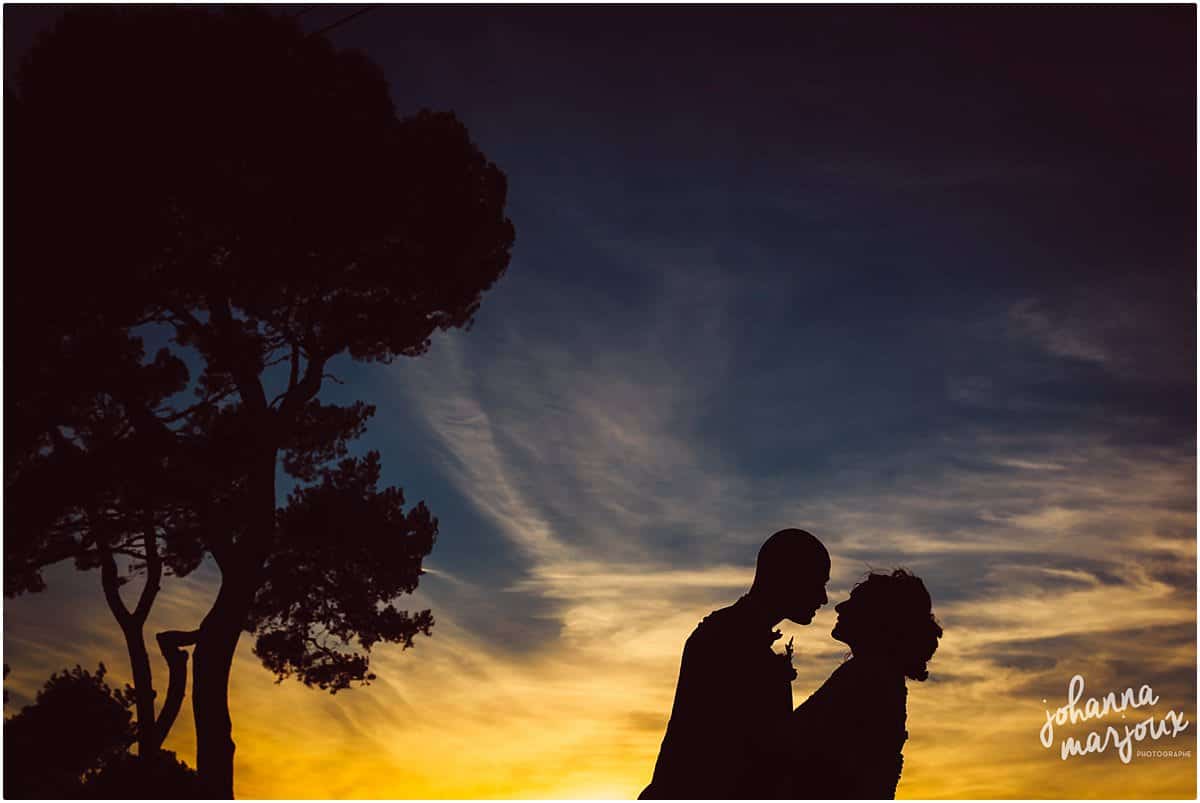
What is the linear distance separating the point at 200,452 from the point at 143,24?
6.79 metres

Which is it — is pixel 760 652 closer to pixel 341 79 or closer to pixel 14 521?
pixel 14 521

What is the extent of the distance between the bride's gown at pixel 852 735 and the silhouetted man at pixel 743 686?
96 mm

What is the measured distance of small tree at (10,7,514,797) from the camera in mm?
13539

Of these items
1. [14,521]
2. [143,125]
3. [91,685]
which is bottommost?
[91,685]

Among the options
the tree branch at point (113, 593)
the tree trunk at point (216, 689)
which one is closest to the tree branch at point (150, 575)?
the tree branch at point (113, 593)

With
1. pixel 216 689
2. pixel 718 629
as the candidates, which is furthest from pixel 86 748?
pixel 718 629

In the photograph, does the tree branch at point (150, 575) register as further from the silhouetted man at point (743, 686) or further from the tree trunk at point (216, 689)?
the silhouetted man at point (743, 686)

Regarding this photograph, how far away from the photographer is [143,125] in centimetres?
1362

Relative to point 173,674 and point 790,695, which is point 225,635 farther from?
point 790,695

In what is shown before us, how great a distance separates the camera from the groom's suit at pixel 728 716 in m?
2.90

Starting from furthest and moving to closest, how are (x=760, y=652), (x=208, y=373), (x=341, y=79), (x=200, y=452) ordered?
1. (x=208, y=373)
2. (x=341, y=79)
3. (x=200, y=452)
4. (x=760, y=652)

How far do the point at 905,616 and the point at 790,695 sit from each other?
464mm

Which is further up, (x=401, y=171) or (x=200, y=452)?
(x=401, y=171)

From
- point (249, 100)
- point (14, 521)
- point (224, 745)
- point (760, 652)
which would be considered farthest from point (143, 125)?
point (760, 652)
